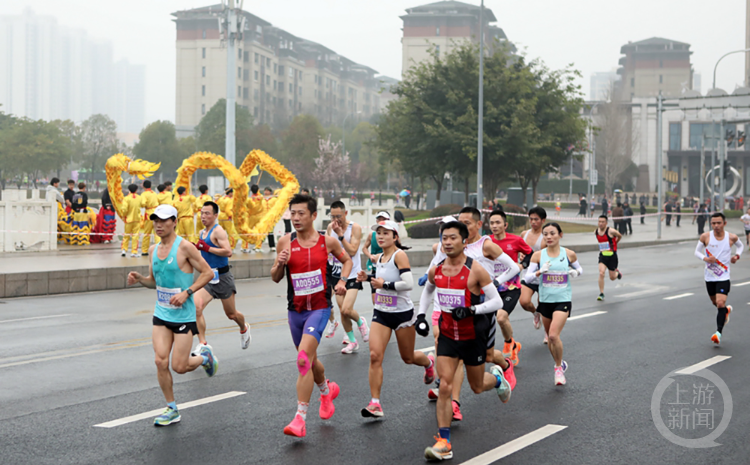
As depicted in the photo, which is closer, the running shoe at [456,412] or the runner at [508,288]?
the running shoe at [456,412]

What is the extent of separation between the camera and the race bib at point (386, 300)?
7230 millimetres

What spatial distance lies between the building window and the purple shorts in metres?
95.0

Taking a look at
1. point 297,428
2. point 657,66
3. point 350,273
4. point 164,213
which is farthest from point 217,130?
point 657,66

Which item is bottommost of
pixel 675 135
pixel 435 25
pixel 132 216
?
pixel 132 216

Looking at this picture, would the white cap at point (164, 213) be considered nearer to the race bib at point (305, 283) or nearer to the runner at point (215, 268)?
the race bib at point (305, 283)

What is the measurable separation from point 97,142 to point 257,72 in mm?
41476

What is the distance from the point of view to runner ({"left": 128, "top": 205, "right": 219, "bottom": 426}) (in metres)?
6.71

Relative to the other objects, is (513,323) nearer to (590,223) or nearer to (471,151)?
(471,151)

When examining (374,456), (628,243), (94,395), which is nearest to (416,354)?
(374,456)

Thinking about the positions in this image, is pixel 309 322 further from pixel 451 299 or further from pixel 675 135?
pixel 675 135

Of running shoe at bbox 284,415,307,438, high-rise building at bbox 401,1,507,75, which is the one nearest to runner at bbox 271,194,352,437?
running shoe at bbox 284,415,307,438

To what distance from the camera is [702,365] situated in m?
9.58

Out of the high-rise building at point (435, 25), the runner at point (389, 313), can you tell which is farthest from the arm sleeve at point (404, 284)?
the high-rise building at point (435, 25)

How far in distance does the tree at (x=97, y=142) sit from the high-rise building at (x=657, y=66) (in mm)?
91097
